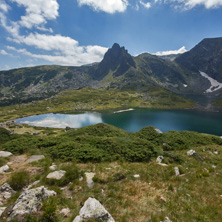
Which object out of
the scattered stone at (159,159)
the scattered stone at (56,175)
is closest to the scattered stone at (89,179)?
the scattered stone at (56,175)

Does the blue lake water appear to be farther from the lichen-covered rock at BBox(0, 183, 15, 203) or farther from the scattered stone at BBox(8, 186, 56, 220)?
the scattered stone at BBox(8, 186, 56, 220)

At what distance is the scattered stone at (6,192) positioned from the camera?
920 cm

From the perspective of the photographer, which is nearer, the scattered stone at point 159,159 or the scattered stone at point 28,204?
the scattered stone at point 28,204

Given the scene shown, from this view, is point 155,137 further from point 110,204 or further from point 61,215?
point 61,215

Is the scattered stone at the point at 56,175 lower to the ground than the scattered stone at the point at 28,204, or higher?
lower

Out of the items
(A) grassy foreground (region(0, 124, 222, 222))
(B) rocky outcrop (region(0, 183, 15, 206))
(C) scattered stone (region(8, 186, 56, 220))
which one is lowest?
(A) grassy foreground (region(0, 124, 222, 222))

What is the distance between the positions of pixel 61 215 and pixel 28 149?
17456mm

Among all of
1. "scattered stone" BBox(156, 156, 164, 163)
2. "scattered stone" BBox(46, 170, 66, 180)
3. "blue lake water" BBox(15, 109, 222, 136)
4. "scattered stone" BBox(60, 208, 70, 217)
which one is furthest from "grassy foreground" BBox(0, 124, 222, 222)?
"blue lake water" BBox(15, 109, 222, 136)

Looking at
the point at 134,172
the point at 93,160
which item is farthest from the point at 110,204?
the point at 93,160

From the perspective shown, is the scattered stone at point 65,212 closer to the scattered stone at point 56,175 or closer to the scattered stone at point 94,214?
the scattered stone at point 94,214

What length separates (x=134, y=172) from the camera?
13891 millimetres

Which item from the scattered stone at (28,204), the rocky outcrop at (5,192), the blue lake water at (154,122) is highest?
the scattered stone at (28,204)

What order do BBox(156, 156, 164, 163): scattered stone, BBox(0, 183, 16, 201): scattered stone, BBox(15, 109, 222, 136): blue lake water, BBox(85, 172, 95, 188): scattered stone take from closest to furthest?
BBox(0, 183, 16, 201): scattered stone → BBox(85, 172, 95, 188): scattered stone → BBox(156, 156, 164, 163): scattered stone → BBox(15, 109, 222, 136): blue lake water

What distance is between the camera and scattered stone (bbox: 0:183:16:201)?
9.20 meters
